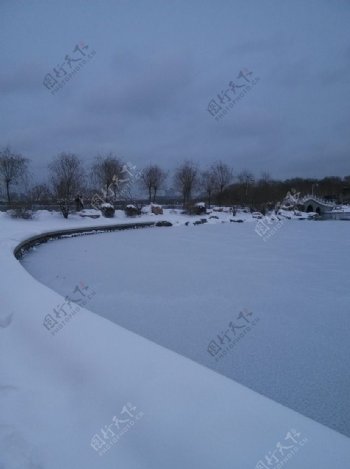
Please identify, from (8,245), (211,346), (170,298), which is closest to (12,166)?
(8,245)

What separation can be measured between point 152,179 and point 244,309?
30.3m

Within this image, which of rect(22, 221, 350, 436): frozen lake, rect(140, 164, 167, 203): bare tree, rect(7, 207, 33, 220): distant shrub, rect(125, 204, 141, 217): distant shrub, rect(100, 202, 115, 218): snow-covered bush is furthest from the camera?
rect(140, 164, 167, 203): bare tree

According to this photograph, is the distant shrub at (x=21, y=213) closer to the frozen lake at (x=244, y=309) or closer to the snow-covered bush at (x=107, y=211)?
the snow-covered bush at (x=107, y=211)

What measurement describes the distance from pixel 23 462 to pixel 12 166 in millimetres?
24339

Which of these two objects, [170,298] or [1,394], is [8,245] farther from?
[1,394]

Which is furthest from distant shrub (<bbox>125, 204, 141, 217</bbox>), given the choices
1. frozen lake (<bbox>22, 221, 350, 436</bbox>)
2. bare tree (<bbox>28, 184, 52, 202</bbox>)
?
frozen lake (<bbox>22, 221, 350, 436</bbox>)

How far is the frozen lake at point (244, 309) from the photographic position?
271 cm

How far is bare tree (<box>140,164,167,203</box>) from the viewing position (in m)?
33.6

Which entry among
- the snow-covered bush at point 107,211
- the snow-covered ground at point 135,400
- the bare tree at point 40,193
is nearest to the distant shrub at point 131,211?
the snow-covered bush at point 107,211

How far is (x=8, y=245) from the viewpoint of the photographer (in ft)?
24.8

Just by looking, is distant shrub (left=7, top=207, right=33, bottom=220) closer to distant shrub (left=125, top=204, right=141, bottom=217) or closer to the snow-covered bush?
the snow-covered bush

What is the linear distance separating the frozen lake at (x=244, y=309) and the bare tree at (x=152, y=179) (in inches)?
995

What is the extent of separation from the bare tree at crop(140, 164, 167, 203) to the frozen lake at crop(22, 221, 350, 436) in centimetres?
2528

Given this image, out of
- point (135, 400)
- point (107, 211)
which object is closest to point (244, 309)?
point (135, 400)
